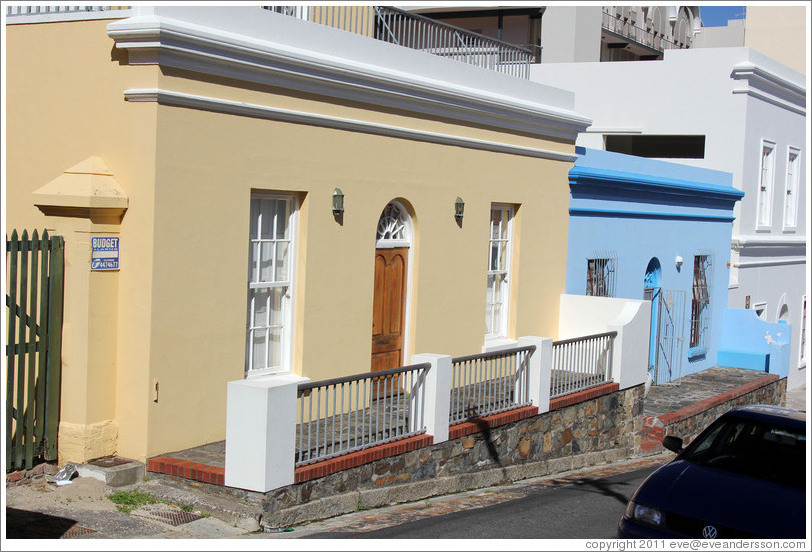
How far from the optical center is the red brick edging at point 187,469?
845 cm

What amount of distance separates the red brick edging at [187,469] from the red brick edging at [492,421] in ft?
9.60

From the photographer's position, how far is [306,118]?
10.5 m

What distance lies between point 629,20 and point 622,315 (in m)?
22.7

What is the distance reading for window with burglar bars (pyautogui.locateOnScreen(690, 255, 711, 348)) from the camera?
20.0 meters

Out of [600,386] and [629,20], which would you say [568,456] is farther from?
[629,20]

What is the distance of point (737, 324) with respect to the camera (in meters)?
21.1

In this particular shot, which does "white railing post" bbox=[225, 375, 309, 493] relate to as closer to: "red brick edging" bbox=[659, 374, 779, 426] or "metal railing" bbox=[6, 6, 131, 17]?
"metal railing" bbox=[6, 6, 131, 17]

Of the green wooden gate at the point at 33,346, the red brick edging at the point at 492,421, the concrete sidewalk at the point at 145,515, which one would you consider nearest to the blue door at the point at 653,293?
the red brick edging at the point at 492,421

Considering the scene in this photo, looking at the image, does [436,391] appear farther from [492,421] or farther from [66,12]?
[66,12]

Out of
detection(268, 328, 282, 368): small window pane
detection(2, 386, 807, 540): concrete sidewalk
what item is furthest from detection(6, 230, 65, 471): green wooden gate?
detection(268, 328, 282, 368): small window pane

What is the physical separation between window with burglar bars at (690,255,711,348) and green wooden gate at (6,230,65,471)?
14.2m

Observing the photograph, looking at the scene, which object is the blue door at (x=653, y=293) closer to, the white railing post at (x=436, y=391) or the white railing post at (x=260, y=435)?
the white railing post at (x=436, y=391)

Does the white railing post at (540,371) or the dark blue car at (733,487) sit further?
the white railing post at (540,371)

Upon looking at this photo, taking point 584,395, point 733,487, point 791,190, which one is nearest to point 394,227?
point 584,395
